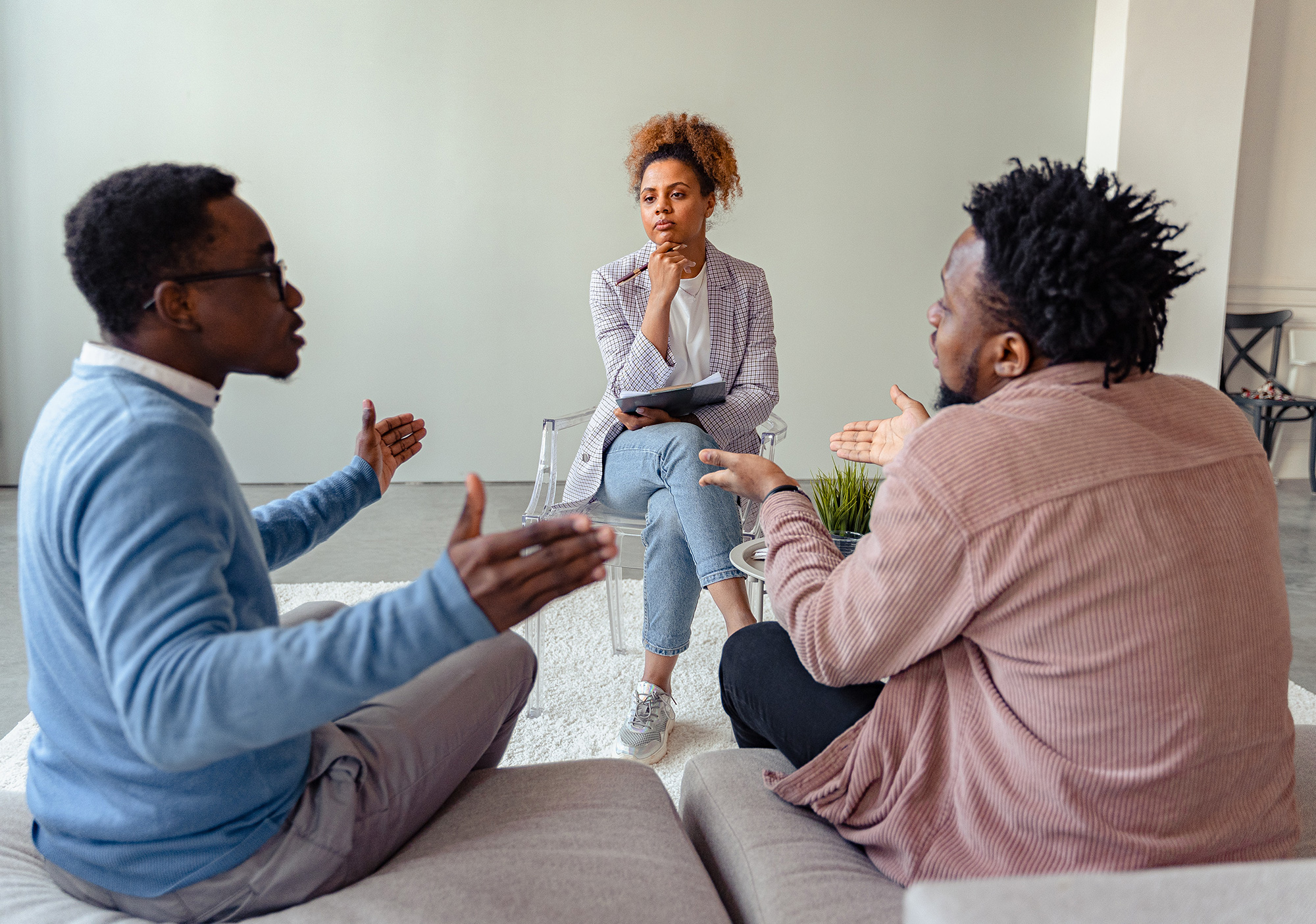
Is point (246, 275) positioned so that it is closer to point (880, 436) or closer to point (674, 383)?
point (880, 436)

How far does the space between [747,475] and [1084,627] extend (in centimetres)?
62

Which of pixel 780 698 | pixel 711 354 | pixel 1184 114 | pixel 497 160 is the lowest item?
pixel 780 698

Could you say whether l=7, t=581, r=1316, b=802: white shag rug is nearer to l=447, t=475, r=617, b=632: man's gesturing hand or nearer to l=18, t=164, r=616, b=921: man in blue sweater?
l=18, t=164, r=616, b=921: man in blue sweater

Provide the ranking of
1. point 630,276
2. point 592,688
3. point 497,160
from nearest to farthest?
point 592,688, point 630,276, point 497,160

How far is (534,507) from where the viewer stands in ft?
7.66

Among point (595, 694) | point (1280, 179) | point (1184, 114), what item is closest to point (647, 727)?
point (595, 694)

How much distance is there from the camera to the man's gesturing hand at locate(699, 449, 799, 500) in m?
1.37

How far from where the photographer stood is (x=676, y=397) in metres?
2.23

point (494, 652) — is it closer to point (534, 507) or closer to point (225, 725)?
point (225, 725)

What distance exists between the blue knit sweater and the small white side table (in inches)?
39.9

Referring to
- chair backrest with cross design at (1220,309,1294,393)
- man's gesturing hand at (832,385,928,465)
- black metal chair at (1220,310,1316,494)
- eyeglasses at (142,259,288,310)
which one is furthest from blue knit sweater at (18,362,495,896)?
chair backrest with cross design at (1220,309,1294,393)

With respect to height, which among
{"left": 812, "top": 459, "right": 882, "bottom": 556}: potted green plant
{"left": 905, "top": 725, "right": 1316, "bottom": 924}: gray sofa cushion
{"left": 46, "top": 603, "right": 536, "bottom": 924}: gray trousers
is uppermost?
{"left": 905, "top": 725, "right": 1316, "bottom": 924}: gray sofa cushion

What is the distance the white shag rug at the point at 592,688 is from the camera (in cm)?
202

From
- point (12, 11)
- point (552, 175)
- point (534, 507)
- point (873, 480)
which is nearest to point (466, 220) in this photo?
point (552, 175)
